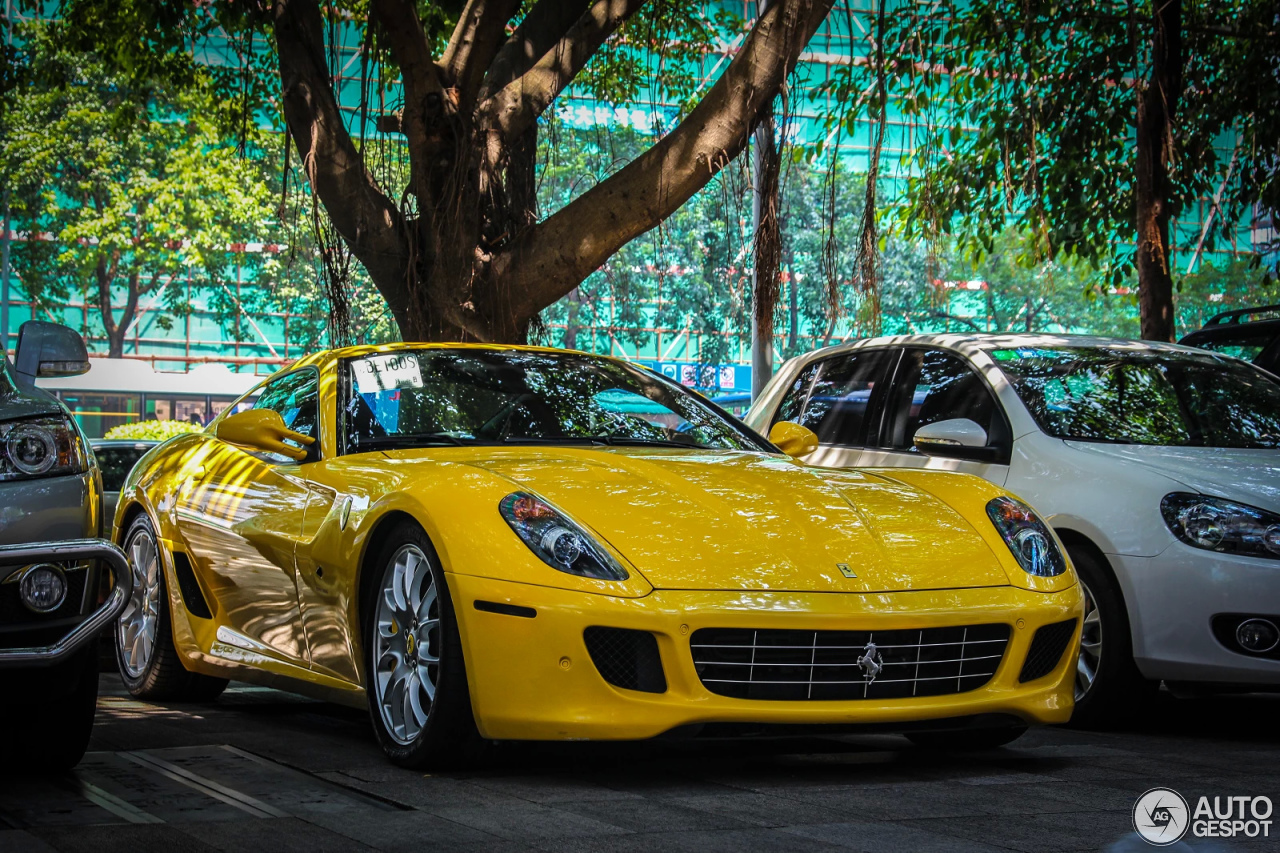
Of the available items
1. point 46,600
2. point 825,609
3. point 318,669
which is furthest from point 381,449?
point 825,609

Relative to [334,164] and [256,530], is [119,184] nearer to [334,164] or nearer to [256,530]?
[334,164]

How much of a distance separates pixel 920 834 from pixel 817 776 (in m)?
0.85

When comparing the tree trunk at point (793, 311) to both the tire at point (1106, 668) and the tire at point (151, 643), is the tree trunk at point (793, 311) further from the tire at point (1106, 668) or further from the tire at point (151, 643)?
the tire at point (1106, 668)

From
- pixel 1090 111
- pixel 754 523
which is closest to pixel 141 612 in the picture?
pixel 754 523

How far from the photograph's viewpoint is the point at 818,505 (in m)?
4.72

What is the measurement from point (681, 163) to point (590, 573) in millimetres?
4259

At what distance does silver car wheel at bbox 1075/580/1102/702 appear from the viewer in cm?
593

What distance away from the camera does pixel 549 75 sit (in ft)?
30.6

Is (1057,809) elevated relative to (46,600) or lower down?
lower down

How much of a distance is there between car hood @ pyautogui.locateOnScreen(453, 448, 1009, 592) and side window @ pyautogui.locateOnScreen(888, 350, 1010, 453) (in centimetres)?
181

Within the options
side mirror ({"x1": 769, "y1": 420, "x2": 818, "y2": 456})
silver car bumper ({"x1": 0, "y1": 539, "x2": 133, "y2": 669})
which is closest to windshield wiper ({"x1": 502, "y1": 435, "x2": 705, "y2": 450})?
side mirror ({"x1": 769, "y1": 420, "x2": 818, "y2": 456})

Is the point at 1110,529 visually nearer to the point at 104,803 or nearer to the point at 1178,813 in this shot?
the point at 1178,813

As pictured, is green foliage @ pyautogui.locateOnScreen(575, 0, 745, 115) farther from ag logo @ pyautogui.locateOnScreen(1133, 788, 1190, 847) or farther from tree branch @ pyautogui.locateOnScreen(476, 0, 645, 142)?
ag logo @ pyautogui.locateOnScreen(1133, 788, 1190, 847)

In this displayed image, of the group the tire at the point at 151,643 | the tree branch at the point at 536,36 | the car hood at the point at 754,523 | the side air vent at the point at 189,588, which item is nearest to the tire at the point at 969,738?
the car hood at the point at 754,523
